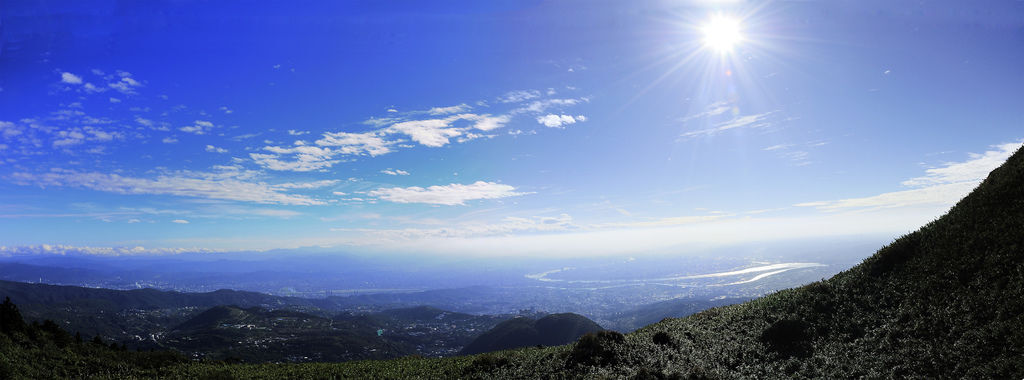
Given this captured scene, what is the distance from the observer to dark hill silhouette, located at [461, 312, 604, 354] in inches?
6683

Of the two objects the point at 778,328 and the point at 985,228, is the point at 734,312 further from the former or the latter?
the point at 985,228

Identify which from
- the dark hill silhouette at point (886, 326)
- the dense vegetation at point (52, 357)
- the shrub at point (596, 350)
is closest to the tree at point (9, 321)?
the dense vegetation at point (52, 357)

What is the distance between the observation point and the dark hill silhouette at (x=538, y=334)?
16975cm

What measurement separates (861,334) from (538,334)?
6598 inches

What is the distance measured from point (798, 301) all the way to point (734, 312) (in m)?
4.59

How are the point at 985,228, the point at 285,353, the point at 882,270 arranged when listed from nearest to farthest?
the point at 985,228, the point at 882,270, the point at 285,353

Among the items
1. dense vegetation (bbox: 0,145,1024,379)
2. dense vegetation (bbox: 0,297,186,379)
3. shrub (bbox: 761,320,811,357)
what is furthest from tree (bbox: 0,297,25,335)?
shrub (bbox: 761,320,811,357)

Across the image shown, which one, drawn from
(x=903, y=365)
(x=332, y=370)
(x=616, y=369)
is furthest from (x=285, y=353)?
(x=903, y=365)

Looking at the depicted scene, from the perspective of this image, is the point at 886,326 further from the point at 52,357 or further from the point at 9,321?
the point at 9,321

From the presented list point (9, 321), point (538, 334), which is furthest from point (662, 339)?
point (538, 334)

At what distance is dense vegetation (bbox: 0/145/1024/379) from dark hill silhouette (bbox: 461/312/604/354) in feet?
481

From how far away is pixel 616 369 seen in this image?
22.8m

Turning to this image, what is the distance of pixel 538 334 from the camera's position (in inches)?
6973

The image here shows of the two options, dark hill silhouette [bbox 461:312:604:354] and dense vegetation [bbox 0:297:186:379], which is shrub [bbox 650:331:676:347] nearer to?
dense vegetation [bbox 0:297:186:379]
